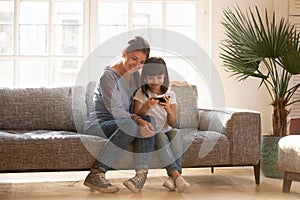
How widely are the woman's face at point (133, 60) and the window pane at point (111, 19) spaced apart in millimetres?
1309

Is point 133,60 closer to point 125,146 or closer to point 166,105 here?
point 166,105

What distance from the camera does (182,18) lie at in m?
4.73

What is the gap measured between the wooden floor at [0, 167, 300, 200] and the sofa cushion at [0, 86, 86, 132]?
402 millimetres

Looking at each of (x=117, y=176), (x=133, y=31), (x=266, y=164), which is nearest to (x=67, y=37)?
(x=133, y=31)

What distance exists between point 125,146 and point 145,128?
17 cm

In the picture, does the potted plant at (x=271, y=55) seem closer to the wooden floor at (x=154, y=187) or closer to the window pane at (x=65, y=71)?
the wooden floor at (x=154, y=187)

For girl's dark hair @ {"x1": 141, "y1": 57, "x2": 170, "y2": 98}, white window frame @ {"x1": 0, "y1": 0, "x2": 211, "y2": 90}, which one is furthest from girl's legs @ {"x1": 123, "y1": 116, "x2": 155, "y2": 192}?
white window frame @ {"x1": 0, "y1": 0, "x2": 211, "y2": 90}

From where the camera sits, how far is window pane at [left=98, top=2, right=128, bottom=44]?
4.63 m

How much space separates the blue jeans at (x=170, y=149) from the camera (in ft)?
10.8

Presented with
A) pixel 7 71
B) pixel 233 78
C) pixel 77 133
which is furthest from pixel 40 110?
pixel 233 78

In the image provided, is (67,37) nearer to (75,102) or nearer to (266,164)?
(75,102)

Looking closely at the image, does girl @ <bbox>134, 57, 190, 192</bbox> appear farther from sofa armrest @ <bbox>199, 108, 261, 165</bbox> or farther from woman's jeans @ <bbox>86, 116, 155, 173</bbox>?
sofa armrest @ <bbox>199, 108, 261, 165</bbox>

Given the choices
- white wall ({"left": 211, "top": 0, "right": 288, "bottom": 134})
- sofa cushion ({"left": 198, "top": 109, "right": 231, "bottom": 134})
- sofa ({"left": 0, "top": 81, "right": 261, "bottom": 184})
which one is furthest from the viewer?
white wall ({"left": 211, "top": 0, "right": 288, "bottom": 134})

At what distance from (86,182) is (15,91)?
93 cm
